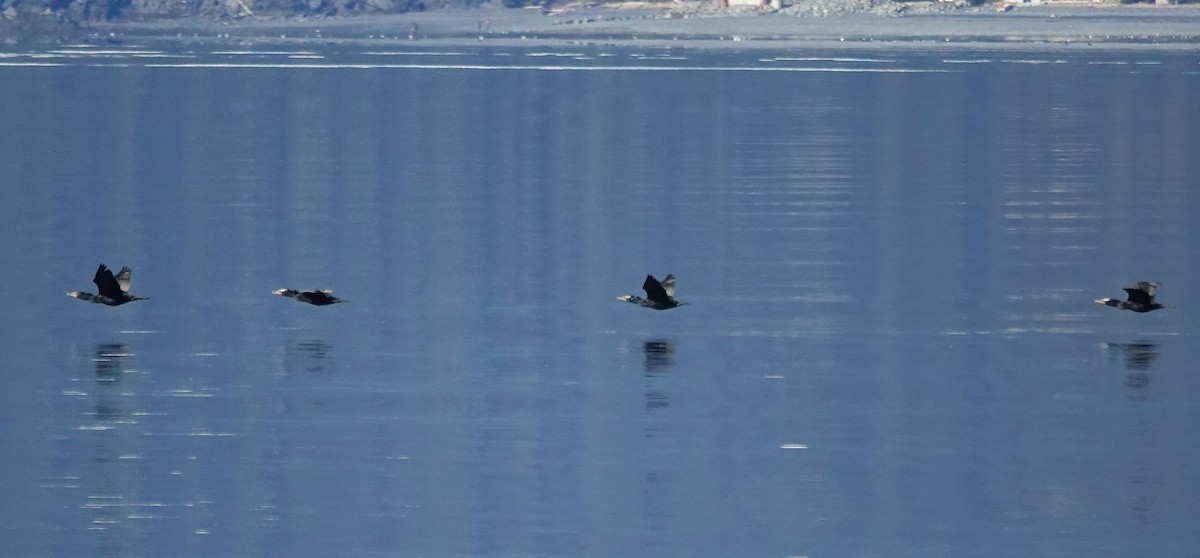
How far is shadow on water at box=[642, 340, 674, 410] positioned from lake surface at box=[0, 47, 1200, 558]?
2.8 inches

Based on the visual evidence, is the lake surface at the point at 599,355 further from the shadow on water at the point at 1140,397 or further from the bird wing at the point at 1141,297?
the bird wing at the point at 1141,297

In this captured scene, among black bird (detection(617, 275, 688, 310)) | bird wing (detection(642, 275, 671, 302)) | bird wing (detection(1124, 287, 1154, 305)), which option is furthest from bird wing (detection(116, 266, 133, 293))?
bird wing (detection(1124, 287, 1154, 305))

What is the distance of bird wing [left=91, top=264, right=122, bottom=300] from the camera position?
71.9 feet

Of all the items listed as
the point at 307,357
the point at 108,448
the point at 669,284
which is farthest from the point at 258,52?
the point at 108,448

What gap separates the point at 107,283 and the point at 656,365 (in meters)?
6.08

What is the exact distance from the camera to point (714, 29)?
151500 millimetres

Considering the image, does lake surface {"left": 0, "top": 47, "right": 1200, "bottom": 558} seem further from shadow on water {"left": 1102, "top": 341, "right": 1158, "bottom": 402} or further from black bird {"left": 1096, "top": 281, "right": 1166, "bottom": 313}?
black bird {"left": 1096, "top": 281, "right": 1166, "bottom": 313}

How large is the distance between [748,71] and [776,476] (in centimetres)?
7630

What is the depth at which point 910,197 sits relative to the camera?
35.7m

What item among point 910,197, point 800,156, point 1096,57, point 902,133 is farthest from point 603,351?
point 1096,57

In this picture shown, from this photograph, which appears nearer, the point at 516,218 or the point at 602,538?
the point at 602,538

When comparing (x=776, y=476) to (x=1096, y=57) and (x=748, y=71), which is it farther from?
(x=1096, y=57)

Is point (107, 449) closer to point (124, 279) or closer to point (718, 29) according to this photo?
point (124, 279)

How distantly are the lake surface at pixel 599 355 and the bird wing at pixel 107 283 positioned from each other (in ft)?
1.45
